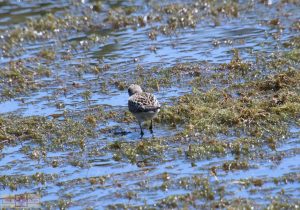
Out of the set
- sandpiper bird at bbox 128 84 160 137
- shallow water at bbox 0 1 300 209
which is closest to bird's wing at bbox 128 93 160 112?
sandpiper bird at bbox 128 84 160 137

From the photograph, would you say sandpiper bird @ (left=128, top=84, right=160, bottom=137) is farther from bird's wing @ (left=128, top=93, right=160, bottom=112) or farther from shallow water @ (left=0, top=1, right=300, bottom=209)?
shallow water @ (left=0, top=1, right=300, bottom=209)

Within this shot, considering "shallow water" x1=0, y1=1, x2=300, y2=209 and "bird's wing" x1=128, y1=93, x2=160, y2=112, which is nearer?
"shallow water" x1=0, y1=1, x2=300, y2=209

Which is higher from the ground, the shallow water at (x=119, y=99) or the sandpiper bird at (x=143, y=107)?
the sandpiper bird at (x=143, y=107)

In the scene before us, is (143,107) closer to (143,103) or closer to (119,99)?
(143,103)

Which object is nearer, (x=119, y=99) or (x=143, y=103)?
(x=143, y=103)

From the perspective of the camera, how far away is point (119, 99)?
1511cm

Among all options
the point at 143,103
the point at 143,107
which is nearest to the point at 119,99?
the point at 143,103

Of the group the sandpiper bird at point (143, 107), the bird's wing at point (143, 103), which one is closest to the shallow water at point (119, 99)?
the sandpiper bird at point (143, 107)

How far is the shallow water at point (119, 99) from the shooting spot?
10.7m

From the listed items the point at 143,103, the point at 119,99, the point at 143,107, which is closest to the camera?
the point at 143,107

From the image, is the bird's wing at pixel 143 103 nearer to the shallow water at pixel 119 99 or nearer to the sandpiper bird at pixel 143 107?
the sandpiper bird at pixel 143 107

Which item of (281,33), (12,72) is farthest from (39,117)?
(281,33)

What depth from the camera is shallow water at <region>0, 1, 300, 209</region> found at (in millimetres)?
10719

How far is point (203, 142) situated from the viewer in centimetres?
1218
